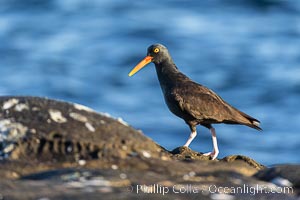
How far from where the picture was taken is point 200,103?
1017 cm

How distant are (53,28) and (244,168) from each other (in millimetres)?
21541

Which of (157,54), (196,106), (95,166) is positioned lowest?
(95,166)

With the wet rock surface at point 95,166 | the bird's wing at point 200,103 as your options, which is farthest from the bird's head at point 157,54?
the wet rock surface at point 95,166

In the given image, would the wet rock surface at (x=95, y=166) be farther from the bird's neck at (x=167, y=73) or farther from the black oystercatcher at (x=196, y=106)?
the bird's neck at (x=167, y=73)

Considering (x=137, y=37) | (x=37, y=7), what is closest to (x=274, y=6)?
(x=137, y=37)

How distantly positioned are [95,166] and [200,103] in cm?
391

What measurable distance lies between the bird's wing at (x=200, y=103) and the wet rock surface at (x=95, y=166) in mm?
3165

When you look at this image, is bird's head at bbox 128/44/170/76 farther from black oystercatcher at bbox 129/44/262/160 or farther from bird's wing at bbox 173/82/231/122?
bird's wing at bbox 173/82/231/122

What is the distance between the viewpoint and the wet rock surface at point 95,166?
5898mm

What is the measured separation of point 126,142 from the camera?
21.9ft

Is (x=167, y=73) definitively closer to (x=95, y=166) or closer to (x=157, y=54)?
(x=157, y=54)

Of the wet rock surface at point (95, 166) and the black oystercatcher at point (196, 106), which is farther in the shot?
the black oystercatcher at point (196, 106)

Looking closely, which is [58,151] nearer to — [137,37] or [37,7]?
[137,37]

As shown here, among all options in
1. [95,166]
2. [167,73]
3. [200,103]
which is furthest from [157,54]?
[95,166]
